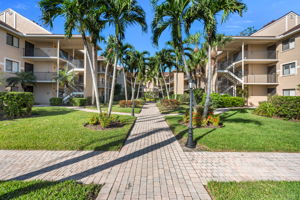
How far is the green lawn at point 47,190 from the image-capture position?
2.74 metres

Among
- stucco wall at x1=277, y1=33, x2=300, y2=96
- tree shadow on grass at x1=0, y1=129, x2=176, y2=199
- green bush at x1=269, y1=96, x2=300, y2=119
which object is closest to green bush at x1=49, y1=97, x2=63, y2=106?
tree shadow on grass at x1=0, y1=129, x2=176, y2=199

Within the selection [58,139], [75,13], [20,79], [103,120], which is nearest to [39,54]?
[20,79]

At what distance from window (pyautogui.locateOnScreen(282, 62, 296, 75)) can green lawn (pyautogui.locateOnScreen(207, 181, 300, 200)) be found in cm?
2140

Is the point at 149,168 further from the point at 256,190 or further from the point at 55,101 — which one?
the point at 55,101

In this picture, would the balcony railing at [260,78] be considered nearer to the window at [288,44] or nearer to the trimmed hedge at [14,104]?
the window at [288,44]

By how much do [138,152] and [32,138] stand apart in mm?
4786

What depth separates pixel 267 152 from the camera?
5215 mm

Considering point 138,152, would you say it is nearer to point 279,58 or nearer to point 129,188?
point 129,188

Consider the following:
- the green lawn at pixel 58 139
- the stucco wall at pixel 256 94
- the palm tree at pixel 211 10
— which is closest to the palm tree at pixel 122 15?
the palm tree at pixel 211 10

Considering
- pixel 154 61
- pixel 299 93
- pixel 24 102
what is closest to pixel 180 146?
pixel 24 102

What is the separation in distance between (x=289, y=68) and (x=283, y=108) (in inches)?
442

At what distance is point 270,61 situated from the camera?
20000mm

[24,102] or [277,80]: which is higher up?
[277,80]

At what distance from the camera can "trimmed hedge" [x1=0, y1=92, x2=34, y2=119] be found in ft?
31.1
